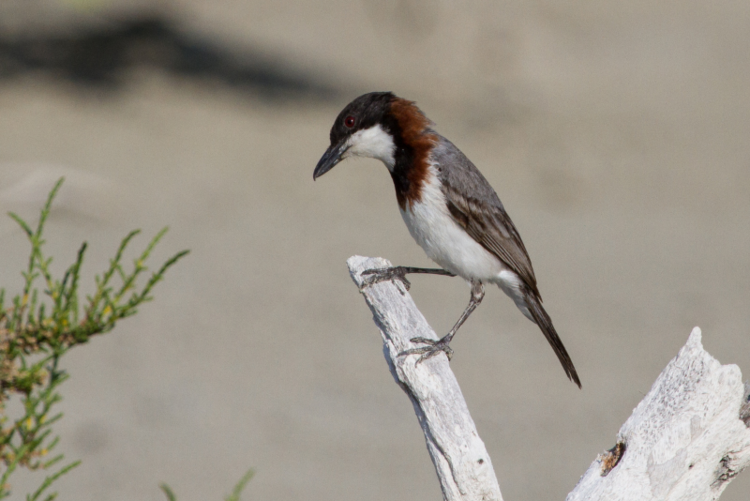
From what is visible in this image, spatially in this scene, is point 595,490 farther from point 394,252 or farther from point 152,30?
point 152,30

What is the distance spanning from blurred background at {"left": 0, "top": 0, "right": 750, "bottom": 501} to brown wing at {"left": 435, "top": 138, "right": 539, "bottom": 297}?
13.0 ft

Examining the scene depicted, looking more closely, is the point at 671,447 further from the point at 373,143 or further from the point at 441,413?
the point at 373,143

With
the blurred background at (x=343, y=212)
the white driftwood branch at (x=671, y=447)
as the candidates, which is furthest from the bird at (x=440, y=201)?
the blurred background at (x=343, y=212)

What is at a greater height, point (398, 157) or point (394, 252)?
point (394, 252)

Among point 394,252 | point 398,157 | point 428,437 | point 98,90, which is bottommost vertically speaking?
point 428,437

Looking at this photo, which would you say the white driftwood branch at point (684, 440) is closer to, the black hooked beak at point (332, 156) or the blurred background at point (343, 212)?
the black hooked beak at point (332, 156)

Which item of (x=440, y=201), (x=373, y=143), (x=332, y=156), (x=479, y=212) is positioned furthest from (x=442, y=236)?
(x=332, y=156)

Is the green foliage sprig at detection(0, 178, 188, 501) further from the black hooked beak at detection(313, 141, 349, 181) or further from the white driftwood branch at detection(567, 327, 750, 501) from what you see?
the black hooked beak at detection(313, 141, 349, 181)

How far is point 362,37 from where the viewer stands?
1614cm

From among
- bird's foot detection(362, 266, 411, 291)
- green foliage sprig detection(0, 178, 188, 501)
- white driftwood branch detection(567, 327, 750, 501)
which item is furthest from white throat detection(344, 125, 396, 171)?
green foliage sprig detection(0, 178, 188, 501)

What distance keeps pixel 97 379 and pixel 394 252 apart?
4558 millimetres

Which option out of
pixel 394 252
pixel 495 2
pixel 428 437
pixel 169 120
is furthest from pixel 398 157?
pixel 495 2

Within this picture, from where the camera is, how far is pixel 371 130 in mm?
5621

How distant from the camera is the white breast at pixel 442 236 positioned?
534 centimetres
